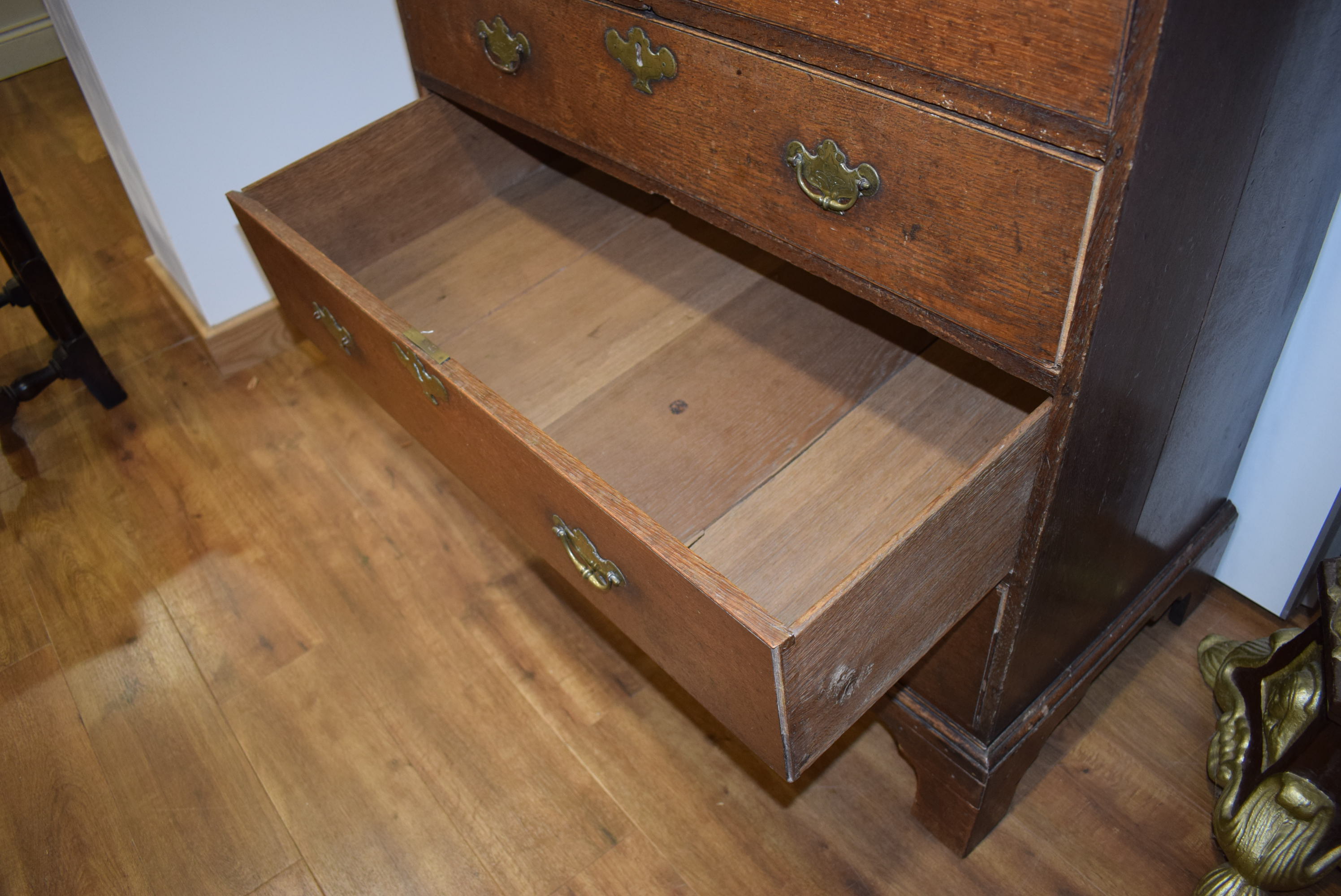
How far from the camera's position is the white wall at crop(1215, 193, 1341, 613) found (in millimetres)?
918

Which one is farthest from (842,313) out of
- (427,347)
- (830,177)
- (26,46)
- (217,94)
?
(26,46)

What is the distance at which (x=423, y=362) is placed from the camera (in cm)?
78

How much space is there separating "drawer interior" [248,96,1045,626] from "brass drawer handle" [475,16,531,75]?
175mm

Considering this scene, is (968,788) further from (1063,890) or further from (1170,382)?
(1170,382)

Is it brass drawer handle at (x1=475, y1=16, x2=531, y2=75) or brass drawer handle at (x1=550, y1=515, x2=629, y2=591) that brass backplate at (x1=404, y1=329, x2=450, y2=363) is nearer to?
brass drawer handle at (x1=550, y1=515, x2=629, y2=591)

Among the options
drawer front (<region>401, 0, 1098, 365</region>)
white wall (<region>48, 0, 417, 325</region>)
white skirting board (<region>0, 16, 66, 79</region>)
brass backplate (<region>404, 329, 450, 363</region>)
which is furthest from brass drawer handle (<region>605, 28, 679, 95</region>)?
white skirting board (<region>0, 16, 66, 79</region>)

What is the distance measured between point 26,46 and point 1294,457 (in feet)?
9.58

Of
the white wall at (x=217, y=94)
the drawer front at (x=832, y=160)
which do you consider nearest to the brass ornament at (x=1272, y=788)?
the drawer front at (x=832, y=160)

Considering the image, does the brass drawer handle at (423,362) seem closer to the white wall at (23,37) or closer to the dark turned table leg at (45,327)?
the dark turned table leg at (45,327)

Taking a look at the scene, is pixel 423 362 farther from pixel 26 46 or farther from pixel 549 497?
pixel 26 46

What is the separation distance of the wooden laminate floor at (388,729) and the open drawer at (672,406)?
1.27ft

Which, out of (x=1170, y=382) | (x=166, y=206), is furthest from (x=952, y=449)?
(x=166, y=206)

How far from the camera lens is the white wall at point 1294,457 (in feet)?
3.01

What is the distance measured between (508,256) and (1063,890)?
0.83m
